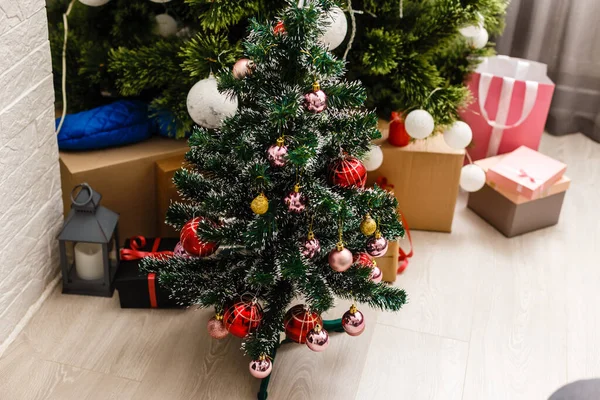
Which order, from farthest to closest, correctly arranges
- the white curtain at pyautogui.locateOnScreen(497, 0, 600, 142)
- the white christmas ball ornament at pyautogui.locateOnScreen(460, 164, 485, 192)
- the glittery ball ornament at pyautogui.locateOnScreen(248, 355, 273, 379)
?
the white curtain at pyautogui.locateOnScreen(497, 0, 600, 142), the white christmas ball ornament at pyautogui.locateOnScreen(460, 164, 485, 192), the glittery ball ornament at pyautogui.locateOnScreen(248, 355, 273, 379)

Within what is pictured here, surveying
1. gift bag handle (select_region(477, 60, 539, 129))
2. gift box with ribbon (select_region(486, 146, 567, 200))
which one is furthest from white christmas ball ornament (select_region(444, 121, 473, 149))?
gift bag handle (select_region(477, 60, 539, 129))

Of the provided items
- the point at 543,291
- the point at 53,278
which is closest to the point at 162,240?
the point at 53,278

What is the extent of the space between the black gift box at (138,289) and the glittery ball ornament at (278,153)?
542mm

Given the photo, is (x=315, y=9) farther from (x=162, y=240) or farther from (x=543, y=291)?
(x=543, y=291)

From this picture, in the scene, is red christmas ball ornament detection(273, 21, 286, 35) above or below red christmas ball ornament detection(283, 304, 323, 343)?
above

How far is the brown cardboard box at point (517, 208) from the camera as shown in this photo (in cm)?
198

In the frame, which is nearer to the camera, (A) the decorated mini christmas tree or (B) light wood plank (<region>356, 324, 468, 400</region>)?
(A) the decorated mini christmas tree

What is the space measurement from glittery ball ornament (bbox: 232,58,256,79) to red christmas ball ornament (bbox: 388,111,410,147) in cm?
64

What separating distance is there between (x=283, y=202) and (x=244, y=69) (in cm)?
27

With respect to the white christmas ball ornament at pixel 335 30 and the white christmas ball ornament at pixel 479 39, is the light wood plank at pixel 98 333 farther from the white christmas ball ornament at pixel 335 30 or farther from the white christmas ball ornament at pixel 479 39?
the white christmas ball ornament at pixel 479 39

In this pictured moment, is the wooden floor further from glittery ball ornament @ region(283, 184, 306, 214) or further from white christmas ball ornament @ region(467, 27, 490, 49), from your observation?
white christmas ball ornament @ region(467, 27, 490, 49)

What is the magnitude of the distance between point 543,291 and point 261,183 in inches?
36.6

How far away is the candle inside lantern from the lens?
1.69 metres

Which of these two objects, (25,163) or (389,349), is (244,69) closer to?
Result: (25,163)
